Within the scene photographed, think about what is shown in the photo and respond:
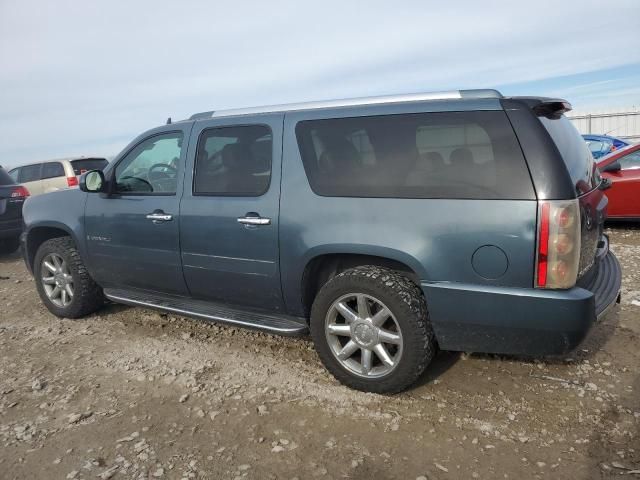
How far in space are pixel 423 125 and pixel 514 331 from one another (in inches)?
49.8

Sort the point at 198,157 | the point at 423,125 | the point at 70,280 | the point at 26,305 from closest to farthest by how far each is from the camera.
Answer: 1. the point at 423,125
2. the point at 198,157
3. the point at 70,280
4. the point at 26,305

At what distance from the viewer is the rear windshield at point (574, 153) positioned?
110 inches

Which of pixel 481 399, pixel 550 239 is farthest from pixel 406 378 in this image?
pixel 550 239

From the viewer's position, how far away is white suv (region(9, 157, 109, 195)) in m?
12.2

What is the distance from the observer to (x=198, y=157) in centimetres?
394

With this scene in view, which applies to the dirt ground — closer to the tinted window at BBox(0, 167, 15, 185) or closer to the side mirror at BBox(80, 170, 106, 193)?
the side mirror at BBox(80, 170, 106, 193)

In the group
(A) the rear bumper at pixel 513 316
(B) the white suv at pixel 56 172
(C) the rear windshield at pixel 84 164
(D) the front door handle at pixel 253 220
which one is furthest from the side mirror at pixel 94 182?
(C) the rear windshield at pixel 84 164

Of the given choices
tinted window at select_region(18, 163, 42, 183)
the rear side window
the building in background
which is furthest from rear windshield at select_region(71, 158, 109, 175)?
the building in background

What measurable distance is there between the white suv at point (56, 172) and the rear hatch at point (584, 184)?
1120 centimetres

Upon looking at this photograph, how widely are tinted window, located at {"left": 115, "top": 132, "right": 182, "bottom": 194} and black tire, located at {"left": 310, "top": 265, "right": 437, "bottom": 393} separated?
1603 mm

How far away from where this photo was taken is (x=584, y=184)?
114 inches

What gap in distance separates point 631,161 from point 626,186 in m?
0.42

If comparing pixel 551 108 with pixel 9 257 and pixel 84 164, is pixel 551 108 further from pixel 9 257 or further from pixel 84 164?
pixel 84 164

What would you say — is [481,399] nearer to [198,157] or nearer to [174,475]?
[174,475]
